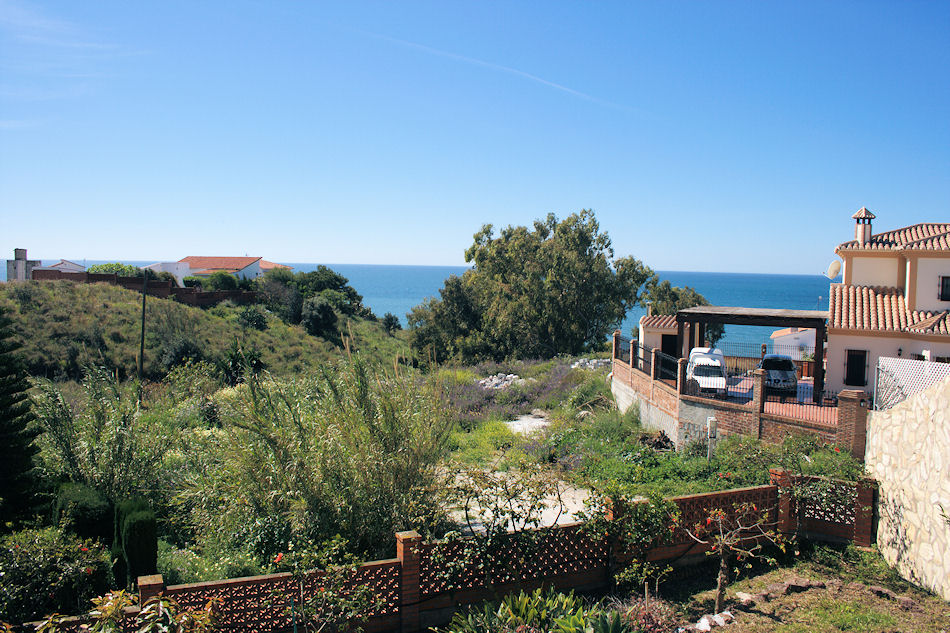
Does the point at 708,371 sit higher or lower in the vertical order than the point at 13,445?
higher

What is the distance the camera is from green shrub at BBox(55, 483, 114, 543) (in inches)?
316

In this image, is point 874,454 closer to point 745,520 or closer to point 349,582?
point 745,520

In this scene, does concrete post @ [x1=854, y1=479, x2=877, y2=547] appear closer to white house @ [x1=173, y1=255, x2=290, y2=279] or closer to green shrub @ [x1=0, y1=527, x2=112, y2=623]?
green shrub @ [x1=0, y1=527, x2=112, y2=623]

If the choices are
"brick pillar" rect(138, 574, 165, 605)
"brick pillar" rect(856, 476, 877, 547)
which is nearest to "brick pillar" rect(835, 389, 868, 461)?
"brick pillar" rect(856, 476, 877, 547)

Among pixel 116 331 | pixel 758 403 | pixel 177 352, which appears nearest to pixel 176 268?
pixel 116 331

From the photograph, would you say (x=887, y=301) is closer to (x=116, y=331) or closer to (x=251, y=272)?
(x=116, y=331)

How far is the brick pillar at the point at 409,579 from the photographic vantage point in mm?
6730

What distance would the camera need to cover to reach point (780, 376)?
15828 mm

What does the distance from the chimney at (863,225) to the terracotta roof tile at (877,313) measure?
1.27 meters

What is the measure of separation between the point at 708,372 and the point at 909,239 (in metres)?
6.54

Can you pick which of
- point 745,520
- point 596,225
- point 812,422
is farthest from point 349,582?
point 596,225

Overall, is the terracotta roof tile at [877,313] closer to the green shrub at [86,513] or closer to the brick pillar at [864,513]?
the brick pillar at [864,513]

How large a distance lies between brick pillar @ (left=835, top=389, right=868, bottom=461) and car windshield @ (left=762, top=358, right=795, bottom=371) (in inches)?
239

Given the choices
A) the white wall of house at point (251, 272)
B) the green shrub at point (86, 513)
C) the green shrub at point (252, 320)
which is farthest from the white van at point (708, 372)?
the white wall of house at point (251, 272)
